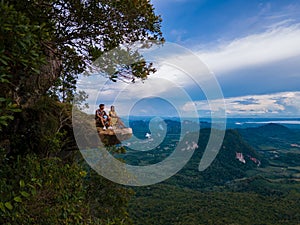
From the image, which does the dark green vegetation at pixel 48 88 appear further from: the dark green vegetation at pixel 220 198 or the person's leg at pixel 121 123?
the dark green vegetation at pixel 220 198

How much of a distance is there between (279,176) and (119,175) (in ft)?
419

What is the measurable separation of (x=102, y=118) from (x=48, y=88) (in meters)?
1.82

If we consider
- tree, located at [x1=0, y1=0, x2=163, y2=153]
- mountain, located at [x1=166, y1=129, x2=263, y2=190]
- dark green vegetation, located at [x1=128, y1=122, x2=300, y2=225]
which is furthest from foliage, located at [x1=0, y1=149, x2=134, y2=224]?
mountain, located at [x1=166, y1=129, x2=263, y2=190]

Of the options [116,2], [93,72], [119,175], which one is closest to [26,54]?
[116,2]

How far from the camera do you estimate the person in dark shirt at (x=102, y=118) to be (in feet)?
27.0

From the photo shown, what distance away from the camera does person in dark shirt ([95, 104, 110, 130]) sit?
8238mm

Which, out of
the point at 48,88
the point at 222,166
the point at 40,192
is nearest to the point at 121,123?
the point at 48,88

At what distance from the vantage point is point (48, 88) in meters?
7.43

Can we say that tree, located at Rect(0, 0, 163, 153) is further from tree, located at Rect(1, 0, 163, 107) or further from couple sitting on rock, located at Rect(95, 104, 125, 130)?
couple sitting on rock, located at Rect(95, 104, 125, 130)

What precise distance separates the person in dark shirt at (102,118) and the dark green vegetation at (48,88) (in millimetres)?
909

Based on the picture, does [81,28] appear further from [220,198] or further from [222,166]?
[222,166]

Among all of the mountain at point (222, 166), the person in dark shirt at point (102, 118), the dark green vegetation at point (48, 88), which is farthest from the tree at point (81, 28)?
the mountain at point (222, 166)

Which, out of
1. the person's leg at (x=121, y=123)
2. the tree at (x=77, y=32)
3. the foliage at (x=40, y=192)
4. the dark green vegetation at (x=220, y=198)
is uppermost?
the tree at (x=77, y=32)

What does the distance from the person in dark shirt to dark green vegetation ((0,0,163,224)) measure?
0.91 meters
